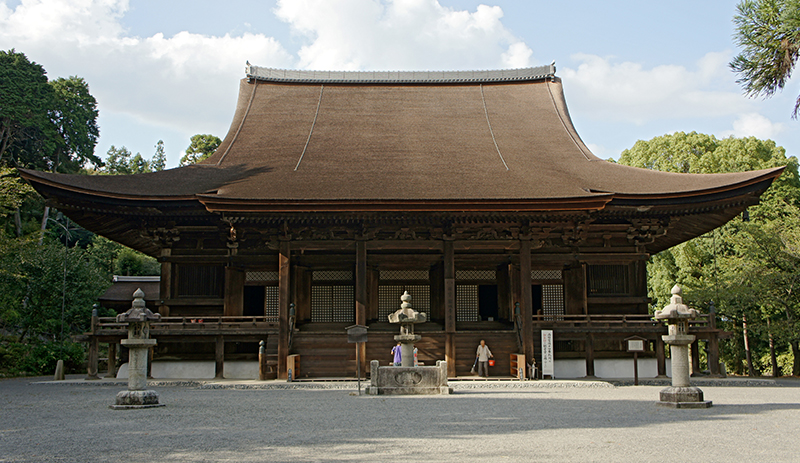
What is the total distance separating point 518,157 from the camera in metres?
19.6

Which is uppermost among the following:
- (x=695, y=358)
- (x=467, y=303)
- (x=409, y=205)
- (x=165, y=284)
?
(x=409, y=205)

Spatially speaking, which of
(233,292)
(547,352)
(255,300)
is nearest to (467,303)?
(547,352)

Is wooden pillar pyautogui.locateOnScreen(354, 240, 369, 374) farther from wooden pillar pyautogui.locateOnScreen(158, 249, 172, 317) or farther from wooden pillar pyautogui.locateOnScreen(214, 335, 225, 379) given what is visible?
wooden pillar pyautogui.locateOnScreen(158, 249, 172, 317)

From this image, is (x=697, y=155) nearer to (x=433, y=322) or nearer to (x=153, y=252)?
(x=433, y=322)

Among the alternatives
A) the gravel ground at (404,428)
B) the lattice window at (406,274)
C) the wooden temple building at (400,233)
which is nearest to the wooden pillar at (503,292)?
the wooden temple building at (400,233)

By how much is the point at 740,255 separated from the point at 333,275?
56.3ft

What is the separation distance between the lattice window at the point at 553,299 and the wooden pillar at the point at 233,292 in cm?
960

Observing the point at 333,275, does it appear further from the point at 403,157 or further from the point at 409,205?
the point at 409,205

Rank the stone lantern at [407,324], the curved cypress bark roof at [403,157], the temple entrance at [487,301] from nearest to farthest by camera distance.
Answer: the stone lantern at [407,324] → the curved cypress bark roof at [403,157] → the temple entrance at [487,301]

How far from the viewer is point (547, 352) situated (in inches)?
638

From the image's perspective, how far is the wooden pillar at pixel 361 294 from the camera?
16.2 metres

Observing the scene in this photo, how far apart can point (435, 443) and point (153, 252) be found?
→ 1717cm

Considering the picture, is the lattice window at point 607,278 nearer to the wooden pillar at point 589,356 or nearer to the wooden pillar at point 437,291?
the wooden pillar at point 589,356

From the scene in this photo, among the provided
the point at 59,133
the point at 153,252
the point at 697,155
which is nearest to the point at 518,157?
the point at 153,252
